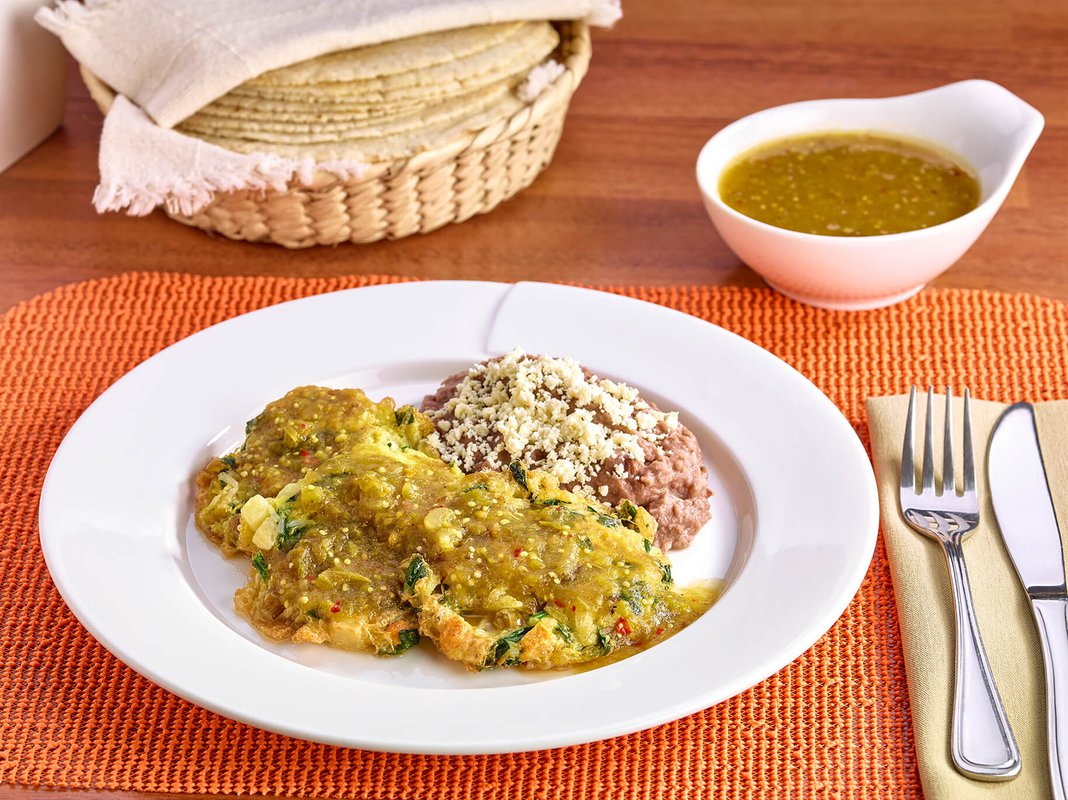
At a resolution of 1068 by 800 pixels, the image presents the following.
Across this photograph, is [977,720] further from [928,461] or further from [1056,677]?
[928,461]

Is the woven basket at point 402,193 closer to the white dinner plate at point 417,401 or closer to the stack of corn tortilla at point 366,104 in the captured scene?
the stack of corn tortilla at point 366,104

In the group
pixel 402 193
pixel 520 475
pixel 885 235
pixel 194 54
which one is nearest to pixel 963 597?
pixel 520 475

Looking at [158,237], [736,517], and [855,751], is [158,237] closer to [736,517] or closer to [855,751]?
[736,517]

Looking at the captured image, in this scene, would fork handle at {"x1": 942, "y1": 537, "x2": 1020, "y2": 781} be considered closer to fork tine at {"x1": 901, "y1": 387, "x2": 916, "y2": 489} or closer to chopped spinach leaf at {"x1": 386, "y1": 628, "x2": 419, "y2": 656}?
fork tine at {"x1": 901, "y1": 387, "x2": 916, "y2": 489}

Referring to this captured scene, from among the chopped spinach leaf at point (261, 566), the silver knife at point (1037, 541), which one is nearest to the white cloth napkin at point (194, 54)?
the chopped spinach leaf at point (261, 566)

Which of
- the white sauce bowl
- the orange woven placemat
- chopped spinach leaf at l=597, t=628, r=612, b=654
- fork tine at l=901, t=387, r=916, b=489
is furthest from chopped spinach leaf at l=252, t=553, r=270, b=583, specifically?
the white sauce bowl

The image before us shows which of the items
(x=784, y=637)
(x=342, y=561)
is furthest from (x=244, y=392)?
(x=784, y=637)

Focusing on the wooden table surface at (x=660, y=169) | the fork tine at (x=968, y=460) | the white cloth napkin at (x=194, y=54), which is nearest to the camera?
the fork tine at (x=968, y=460)
